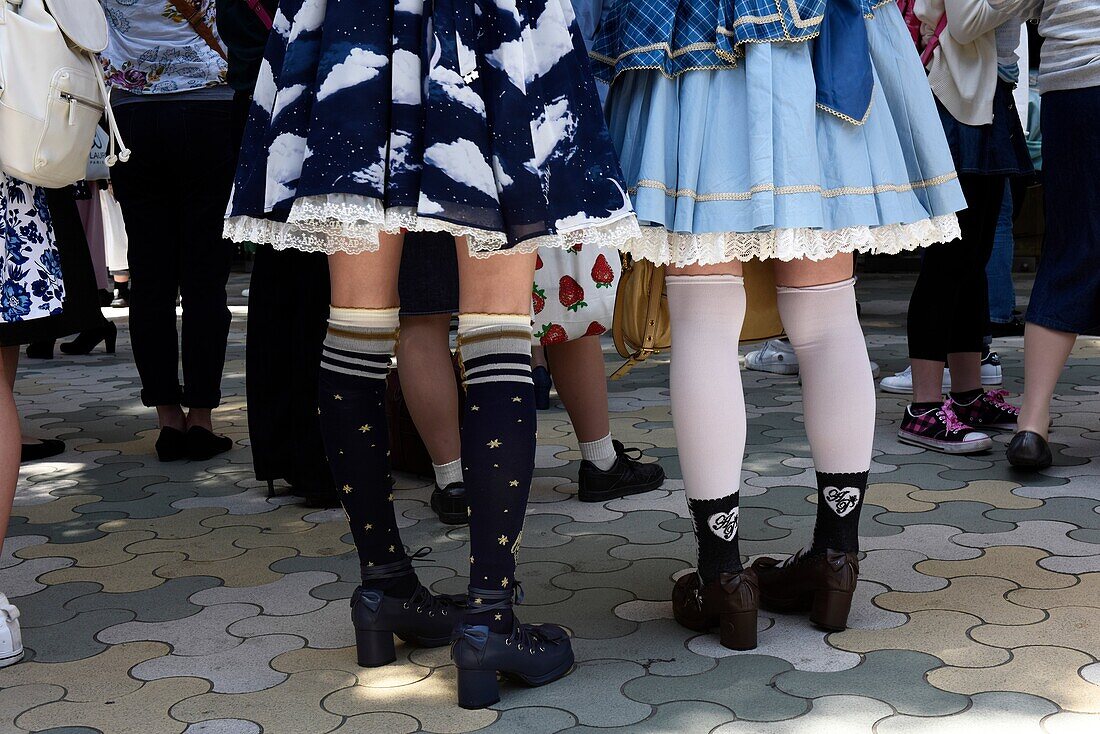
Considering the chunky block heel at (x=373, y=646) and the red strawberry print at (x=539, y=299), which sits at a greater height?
the red strawberry print at (x=539, y=299)

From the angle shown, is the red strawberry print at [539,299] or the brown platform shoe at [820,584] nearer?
the brown platform shoe at [820,584]

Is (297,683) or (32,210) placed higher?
(32,210)

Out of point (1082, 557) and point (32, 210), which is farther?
point (1082, 557)

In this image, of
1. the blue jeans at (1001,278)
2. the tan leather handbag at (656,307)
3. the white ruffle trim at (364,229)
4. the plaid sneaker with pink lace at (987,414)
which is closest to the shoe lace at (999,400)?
the plaid sneaker with pink lace at (987,414)

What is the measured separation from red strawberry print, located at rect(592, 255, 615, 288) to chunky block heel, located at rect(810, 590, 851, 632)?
1200 mm

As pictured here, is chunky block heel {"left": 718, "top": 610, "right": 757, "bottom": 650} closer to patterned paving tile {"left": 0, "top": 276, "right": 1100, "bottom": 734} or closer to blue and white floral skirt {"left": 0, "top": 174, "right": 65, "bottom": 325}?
patterned paving tile {"left": 0, "top": 276, "right": 1100, "bottom": 734}

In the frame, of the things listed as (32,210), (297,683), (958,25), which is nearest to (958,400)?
(958,25)

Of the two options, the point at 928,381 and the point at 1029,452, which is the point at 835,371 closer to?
the point at 1029,452

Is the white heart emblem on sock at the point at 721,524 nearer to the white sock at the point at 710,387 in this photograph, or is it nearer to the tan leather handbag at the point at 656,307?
the white sock at the point at 710,387

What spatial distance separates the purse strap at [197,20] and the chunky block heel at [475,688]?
2334mm

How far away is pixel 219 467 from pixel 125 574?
44.0 inches

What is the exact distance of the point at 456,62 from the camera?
1.71 metres

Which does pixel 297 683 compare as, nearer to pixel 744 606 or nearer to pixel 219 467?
pixel 744 606

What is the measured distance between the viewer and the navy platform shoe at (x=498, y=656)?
1.82 m
